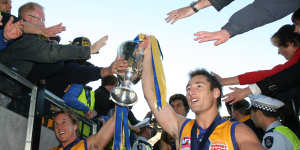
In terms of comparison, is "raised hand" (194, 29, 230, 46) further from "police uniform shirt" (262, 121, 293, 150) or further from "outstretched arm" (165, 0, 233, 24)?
"police uniform shirt" (262, 121, 293, 150)

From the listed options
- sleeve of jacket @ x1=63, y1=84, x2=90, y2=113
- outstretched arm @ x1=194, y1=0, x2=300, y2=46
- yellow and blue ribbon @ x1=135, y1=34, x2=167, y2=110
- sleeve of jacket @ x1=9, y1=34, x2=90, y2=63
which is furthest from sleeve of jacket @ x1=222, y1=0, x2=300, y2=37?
sleeve of jacket @ x1=63, y1=84, x2=90, y2=113

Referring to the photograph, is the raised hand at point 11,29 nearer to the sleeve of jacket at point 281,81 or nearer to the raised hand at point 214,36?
the raised hand at point 214,36

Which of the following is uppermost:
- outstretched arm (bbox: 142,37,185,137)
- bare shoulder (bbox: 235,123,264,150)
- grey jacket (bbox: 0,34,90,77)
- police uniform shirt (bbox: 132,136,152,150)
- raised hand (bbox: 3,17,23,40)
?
raised hand (bbox: 3,17,23,40)

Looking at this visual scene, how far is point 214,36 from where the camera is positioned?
3500 millimetres

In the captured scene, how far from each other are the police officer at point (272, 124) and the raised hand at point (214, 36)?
1098mm

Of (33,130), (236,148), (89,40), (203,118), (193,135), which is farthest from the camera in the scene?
(89,40)

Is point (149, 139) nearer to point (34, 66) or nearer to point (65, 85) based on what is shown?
point (65, 85)

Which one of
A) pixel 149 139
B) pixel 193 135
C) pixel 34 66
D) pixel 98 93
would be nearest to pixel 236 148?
pixel 193 135

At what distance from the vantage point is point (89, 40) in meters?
5.32

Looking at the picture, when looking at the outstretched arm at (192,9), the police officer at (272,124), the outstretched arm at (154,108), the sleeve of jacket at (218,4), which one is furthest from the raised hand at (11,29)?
the police officer at (272,124)

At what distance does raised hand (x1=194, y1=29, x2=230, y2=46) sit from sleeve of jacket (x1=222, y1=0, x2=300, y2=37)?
17 cm

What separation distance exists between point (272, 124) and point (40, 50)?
9.23ft

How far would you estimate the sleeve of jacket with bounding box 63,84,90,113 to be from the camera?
5098mm

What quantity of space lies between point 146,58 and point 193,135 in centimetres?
108
